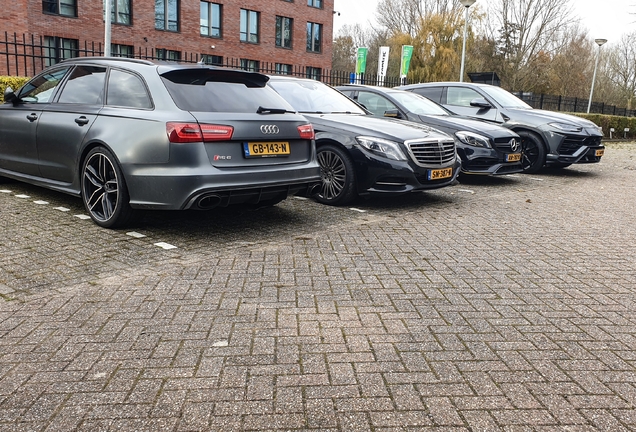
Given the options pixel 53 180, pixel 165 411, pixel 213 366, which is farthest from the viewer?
pixel 53 180

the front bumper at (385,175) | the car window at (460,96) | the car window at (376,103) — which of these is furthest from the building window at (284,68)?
the front bumper at (385,175)

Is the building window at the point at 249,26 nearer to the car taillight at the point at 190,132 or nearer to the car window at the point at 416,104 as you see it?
the car window at the point at 416,104

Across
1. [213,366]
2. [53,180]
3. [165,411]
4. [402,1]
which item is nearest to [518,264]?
[213,366]

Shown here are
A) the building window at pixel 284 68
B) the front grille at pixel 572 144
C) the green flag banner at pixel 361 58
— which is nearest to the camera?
the front grille at pixel 572 144

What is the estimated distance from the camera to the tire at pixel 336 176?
720 cm

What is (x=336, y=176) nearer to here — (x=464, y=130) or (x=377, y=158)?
(x=377, y=158)

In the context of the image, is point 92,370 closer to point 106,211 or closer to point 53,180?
point 106,211

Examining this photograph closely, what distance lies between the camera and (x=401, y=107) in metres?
9.78

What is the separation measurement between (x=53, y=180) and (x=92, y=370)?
4.00 m

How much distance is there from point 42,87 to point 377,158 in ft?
13.4

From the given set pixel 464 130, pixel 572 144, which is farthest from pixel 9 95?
pixel 572 144

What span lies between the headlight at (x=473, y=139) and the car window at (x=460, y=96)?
98.2 inches

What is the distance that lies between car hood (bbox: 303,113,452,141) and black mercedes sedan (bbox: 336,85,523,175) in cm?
148

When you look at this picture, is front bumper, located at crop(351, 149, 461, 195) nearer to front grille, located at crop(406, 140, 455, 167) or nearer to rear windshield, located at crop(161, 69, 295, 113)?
front grille, located at crop(406, 140, 455, 167)
